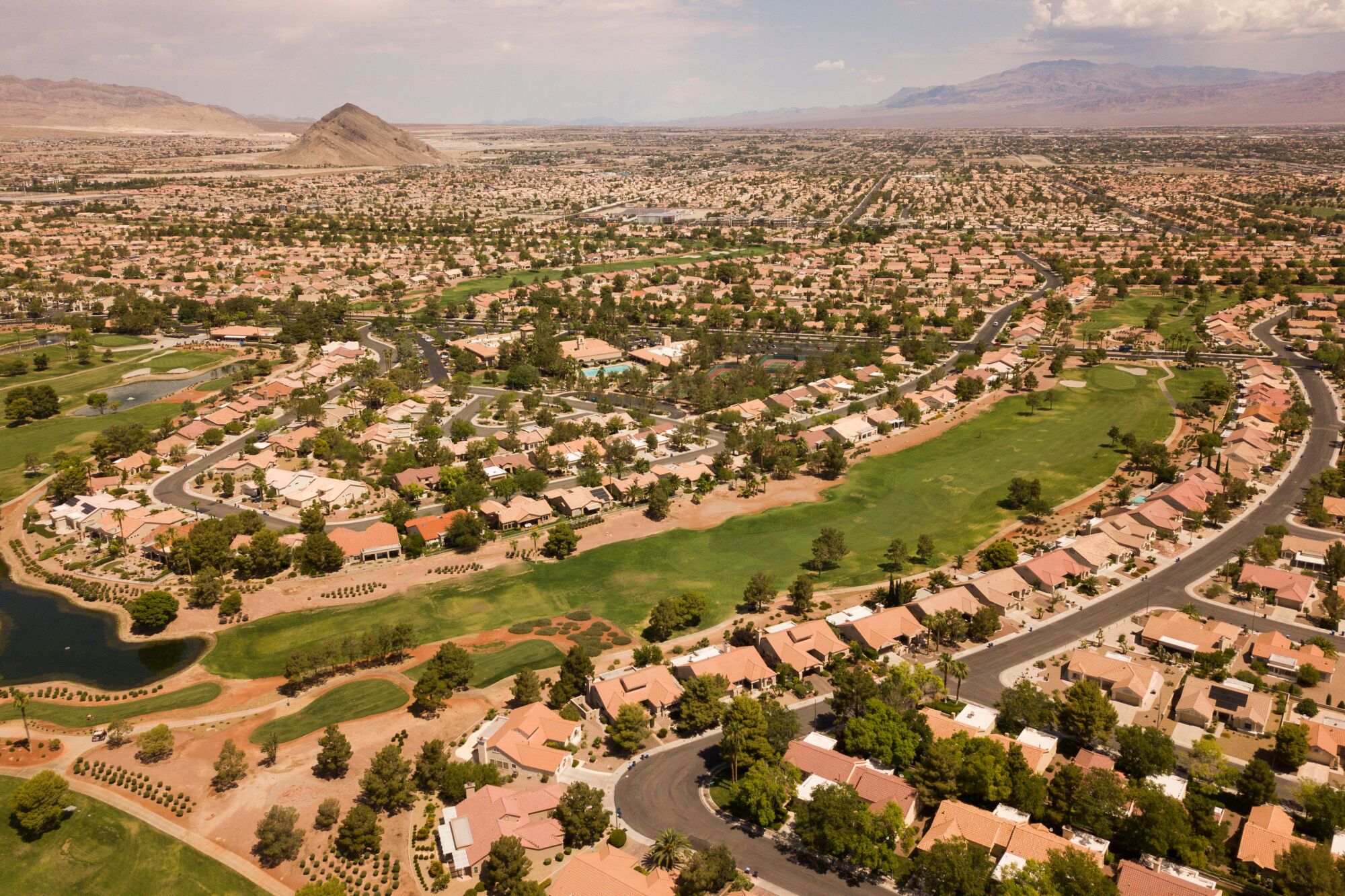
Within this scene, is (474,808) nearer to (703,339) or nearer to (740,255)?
(703,339)

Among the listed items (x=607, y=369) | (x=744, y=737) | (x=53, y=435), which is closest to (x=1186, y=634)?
(x=744, y=737)

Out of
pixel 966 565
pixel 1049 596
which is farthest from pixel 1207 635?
pixel 966 565

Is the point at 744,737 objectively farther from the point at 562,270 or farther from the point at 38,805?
the point at 562,270

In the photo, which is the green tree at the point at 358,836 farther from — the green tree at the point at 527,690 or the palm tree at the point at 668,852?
the palm tree at the point at 668,852

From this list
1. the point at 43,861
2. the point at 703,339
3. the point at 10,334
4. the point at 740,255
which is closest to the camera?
the point at 43,861

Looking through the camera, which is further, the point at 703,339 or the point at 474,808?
the point at 703,339

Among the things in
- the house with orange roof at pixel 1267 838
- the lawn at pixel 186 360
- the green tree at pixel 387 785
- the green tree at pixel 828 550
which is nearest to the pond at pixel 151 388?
the lawn at pixel 186 360
